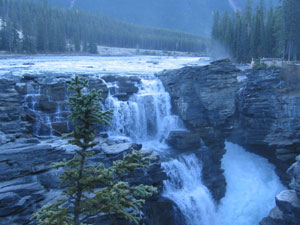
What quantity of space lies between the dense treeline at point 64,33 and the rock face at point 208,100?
→ 51.3m

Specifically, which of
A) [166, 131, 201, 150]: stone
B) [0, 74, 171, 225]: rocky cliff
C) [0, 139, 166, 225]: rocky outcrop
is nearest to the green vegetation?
[0, 74, 171, 225]: rocky cliff

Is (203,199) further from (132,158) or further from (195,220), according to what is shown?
(132,158)

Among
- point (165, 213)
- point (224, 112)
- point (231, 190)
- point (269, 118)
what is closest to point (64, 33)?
point (224, 112)

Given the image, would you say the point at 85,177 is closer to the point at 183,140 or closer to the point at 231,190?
the point at 183,140

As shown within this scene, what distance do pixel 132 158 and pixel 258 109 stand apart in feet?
89.7

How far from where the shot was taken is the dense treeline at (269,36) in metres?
42.6

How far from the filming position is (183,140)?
26.1 metres

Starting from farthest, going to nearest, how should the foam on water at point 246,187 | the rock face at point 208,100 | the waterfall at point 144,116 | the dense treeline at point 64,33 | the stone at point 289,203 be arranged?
the dense treeline at point 64,33 < the rock face at point 208,100 < the waterfall at point 144,116 < the foam on water at point 246,187 < the stone at point 289,203

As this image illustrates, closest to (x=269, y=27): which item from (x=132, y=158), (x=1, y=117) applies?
(x=1, y=117)

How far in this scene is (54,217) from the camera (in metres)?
5.92

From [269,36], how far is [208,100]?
3214 centimetres

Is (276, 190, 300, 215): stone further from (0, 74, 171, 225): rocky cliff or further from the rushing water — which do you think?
→ (0, 74, 171, 225): rocky cliff

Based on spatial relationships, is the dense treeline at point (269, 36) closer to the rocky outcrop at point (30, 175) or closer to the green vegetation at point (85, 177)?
the rocky outcrop at point (30, 175)

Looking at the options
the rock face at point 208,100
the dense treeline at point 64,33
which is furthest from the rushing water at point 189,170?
the dense treeline at point 64,33
